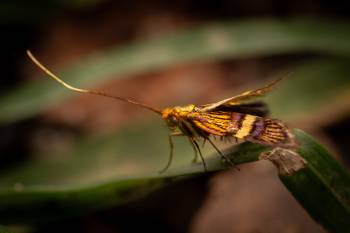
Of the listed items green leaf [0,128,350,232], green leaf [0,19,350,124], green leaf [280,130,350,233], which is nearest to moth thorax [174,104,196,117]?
green leaf [0,128,350,232]

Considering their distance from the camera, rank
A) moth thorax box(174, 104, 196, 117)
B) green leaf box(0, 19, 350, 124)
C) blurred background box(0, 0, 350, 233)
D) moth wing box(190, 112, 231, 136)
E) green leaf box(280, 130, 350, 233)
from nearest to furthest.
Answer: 1. green leaf box(280, 130, 350, 233)
2. moth wing box(190, 112, 231, 136)
3. moth thorax box(174, 104, 196, 117)
4. blurred background box(0, 0, 350, 233)
5. green leaf box(0, 19, 350, 124)

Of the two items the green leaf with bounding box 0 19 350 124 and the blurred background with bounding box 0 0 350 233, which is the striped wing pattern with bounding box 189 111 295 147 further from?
→ the green leaf with bounding box 0 19 350 124

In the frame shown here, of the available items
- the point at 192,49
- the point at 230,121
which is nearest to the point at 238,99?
the point at 230,121

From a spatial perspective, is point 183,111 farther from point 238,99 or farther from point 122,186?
point 122,186

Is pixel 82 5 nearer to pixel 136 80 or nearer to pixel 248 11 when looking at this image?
pixel 136 80

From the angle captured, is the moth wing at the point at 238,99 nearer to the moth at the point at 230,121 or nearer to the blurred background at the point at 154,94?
the moth at the point at 230,121

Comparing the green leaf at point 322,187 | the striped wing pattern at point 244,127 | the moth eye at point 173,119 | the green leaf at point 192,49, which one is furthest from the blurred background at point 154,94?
the green leaf at point 322,187

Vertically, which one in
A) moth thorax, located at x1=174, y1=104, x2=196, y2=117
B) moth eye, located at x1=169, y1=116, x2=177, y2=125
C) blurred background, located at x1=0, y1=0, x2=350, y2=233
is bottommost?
blurred background, located at x1=0, y1=0, x2=350, y2=233
